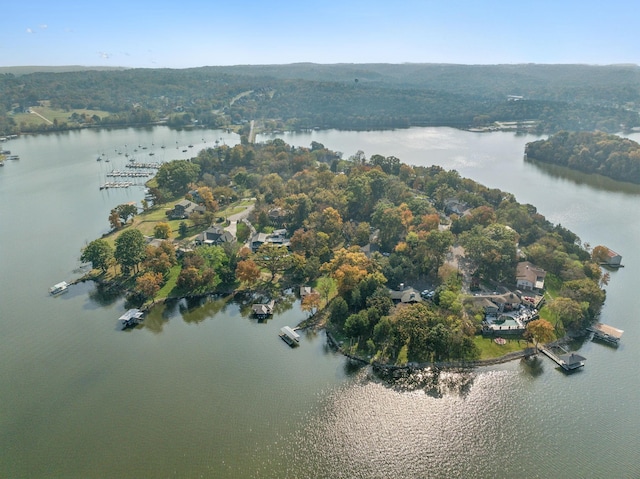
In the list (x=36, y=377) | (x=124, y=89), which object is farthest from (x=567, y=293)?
(x=124, y=89)

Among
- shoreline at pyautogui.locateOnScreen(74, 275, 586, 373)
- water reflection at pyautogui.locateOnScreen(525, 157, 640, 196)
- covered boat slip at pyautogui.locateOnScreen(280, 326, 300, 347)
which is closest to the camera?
shoreline at pyautogui.locateOnScreen(74, 275, 586, 373)

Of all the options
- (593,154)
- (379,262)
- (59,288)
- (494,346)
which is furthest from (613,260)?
(59,288)

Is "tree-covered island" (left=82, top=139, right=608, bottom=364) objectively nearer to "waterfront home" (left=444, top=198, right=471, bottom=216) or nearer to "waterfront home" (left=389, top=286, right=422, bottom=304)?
"waterfront home" (left=389, top=286, right=422, bottom=304)

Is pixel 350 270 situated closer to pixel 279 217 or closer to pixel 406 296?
pixel 406 296

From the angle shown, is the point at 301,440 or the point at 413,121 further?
the point at 413,121

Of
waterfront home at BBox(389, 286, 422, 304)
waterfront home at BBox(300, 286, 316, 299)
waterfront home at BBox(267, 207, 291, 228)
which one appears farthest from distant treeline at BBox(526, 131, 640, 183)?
waterfront home at BBox(300, 286, 316, 299)

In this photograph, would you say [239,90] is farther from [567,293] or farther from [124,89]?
[567,293]
